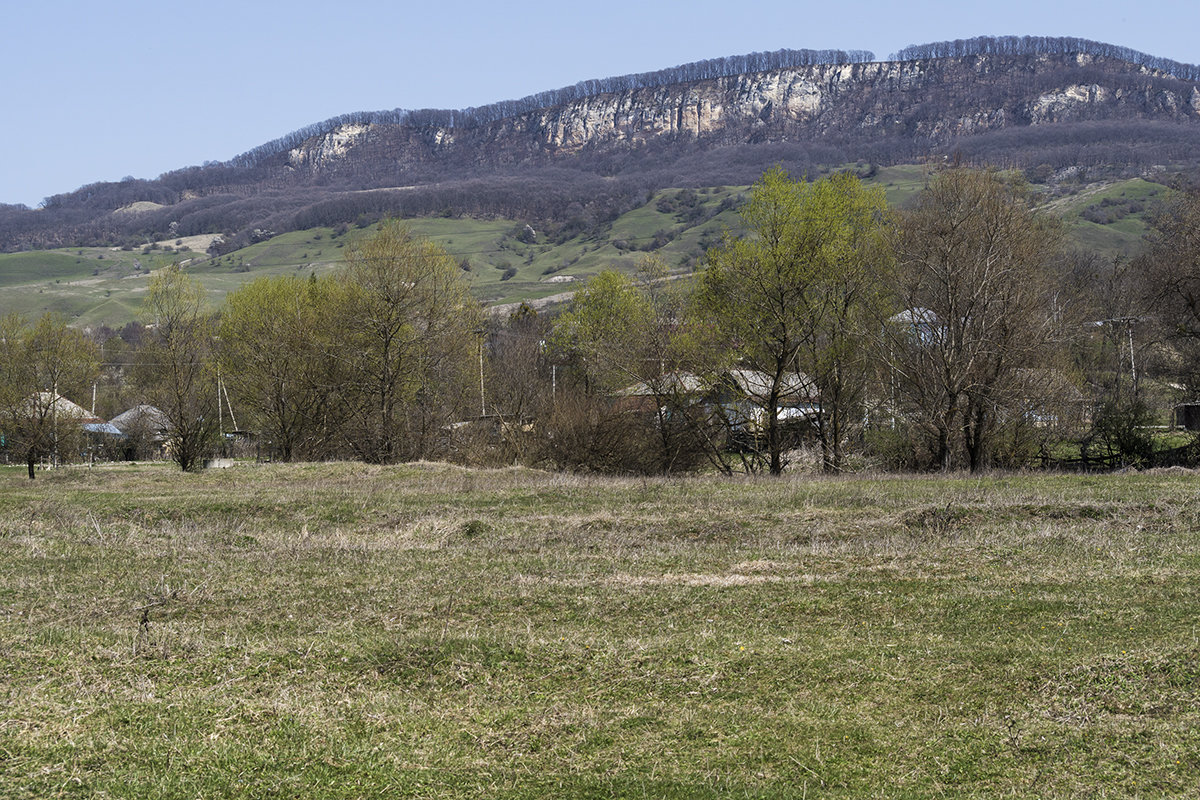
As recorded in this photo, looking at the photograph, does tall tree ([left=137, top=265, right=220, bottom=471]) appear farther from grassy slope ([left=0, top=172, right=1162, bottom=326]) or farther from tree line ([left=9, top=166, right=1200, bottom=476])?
grassy slope ([left=0, top=172, right=1162, bottom=326])

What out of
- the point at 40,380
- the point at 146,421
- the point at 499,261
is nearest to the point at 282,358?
the point at 40,380

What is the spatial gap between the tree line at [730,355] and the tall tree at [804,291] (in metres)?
0.09

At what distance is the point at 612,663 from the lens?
8.84 metres

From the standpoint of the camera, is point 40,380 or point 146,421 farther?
point 146,421

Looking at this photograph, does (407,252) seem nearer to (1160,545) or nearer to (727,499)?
(727,499)

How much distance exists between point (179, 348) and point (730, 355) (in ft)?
81.1

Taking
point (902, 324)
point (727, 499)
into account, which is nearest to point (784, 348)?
point (902, 324)

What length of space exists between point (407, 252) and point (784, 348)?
18.1 metres

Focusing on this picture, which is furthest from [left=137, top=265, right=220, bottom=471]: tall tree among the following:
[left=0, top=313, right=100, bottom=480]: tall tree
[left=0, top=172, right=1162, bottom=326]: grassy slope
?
[left=0, top=172, right=1162, bottom=326]: grassy slope

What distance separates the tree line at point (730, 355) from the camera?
111ft

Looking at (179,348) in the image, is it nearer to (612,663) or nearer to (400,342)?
(400,342)

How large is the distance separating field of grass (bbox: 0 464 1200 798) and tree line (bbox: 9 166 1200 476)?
57.6 feet

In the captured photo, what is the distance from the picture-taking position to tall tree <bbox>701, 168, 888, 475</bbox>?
35469 millimetres

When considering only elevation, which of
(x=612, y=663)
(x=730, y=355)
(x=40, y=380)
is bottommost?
(x=612, y=663)
